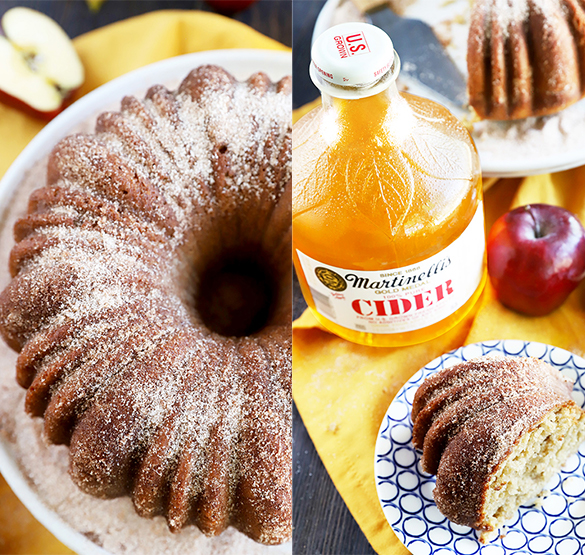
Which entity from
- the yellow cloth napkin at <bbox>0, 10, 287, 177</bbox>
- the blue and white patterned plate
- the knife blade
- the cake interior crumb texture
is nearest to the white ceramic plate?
the knife blade

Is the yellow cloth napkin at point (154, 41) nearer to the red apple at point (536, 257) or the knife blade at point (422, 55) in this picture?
the knife blade at point (422, 55)

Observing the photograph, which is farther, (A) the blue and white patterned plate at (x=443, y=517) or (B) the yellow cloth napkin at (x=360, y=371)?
(B) the yellow cloth napkin at (x=360, y=371)

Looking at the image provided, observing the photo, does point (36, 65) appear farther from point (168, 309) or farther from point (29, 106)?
point (168, 309)

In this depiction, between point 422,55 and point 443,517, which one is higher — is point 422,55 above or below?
above

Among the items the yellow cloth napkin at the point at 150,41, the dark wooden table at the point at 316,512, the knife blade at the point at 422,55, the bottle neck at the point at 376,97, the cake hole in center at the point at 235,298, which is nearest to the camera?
the bottle neck at the point at 376,97

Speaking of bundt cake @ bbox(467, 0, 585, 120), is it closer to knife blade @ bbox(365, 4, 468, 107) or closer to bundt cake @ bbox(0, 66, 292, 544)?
knife blade @ bbox(365, 4, 468, 107)

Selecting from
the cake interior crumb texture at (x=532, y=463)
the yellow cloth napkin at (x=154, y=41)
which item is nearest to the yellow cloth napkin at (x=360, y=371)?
the cake interior crumb texture at (x=532, y=463)

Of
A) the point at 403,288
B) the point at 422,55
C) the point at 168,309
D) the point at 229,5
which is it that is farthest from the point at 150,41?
the point at 403,288

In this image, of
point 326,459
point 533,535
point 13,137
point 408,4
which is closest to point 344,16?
point 408,4
